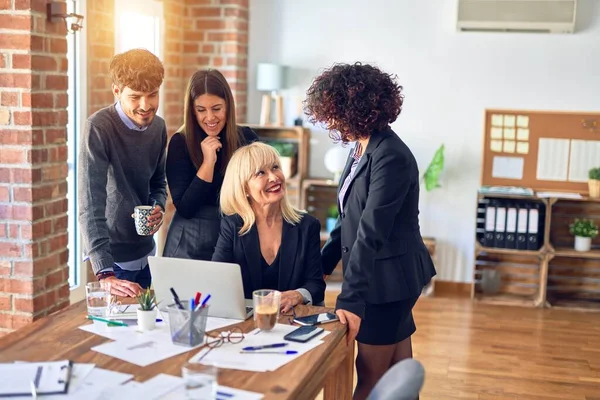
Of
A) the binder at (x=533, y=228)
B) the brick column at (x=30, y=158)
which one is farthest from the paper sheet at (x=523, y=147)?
the brick column at (x=30, y=158)

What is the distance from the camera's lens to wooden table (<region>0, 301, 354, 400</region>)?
6.55ft

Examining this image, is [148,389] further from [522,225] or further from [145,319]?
[522,225]

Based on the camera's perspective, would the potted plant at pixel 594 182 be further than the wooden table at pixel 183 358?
Yes

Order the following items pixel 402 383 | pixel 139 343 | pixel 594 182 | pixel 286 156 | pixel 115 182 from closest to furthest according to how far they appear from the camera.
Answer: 1. pixel 402 383
2. pixel 139 343
3. pixel 115 182
4. pixel 594 182
5. pixel 286 156

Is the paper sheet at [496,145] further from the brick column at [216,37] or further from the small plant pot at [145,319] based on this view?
the small plant pot at [145,319]

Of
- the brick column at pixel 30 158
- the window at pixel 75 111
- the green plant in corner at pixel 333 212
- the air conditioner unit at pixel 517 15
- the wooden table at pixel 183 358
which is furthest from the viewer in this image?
the green plant in corner at pixel 333 212

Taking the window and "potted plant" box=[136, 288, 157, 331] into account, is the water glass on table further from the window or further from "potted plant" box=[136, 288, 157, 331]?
the window

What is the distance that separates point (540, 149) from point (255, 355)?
158 inches

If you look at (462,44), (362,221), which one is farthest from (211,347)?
(462,44)

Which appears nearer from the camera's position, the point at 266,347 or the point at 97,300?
the point at 266,347

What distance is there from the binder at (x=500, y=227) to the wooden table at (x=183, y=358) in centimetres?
321

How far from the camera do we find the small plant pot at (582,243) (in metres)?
5.48

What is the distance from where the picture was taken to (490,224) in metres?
5.57

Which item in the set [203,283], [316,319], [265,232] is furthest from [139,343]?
[265,232]
